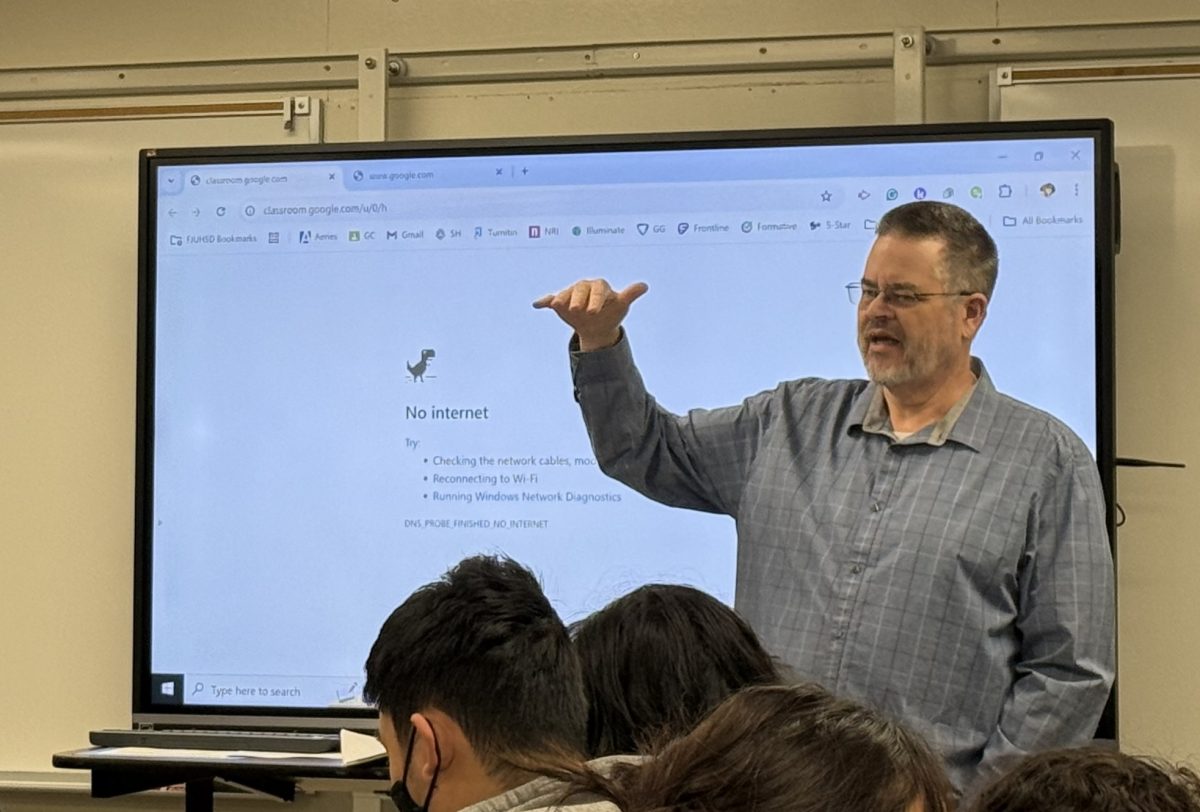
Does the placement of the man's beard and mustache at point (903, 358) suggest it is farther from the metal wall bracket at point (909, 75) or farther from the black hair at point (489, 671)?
the black hair at point (489, 671)

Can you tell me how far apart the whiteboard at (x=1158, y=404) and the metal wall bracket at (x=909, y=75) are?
1.13ft

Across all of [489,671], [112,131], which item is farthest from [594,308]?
[489,671]

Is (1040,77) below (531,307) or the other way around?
the other way around

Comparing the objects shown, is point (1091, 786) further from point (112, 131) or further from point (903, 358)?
point (112, 131)

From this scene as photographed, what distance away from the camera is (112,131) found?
3346 mm

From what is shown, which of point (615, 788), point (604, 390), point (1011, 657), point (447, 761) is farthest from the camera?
point (604, 390)

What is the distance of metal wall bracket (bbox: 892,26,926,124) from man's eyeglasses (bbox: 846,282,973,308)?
1.32 ft

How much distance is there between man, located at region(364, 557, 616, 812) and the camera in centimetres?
141

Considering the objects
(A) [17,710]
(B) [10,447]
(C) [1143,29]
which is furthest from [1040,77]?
(A) [17,710]

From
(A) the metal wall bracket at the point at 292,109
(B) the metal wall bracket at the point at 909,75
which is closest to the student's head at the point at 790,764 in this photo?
(B) the metal wall bracket at the point at 909,75

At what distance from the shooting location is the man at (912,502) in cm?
257

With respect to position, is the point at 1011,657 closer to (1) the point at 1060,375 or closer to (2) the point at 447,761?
(1) the point at 1060,375

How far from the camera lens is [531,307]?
9.73ft

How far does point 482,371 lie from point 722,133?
0.67m
